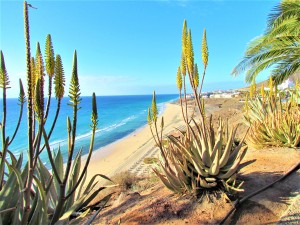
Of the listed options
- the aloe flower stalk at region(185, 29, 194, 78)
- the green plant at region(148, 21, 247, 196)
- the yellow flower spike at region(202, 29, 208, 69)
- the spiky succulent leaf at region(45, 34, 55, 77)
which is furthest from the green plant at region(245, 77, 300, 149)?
the spiky succulent leaf at region(45, 34, 55, 77)

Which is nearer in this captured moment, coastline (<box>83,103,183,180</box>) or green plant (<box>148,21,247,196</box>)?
green plant (<box>148,21,247,196</box>)

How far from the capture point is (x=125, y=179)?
27.6 ft

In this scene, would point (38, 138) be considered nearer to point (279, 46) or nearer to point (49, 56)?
point (49, 56)

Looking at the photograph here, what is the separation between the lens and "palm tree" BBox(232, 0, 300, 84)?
8.02 metres

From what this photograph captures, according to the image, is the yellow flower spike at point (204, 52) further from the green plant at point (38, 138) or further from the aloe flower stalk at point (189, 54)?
the green plant at point (38, 138)

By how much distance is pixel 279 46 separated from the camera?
8812 millimetres

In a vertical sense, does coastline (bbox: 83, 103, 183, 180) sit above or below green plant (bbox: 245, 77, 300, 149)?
below

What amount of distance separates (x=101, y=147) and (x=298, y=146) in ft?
65.0

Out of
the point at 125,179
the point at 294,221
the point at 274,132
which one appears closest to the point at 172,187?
the point at 294,221

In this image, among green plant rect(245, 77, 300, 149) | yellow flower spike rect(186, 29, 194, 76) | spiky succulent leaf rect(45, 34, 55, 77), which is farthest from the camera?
green plant rect(245, 77, 300, 149)

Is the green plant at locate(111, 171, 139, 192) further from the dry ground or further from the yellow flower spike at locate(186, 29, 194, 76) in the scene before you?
the yellow flower spike at locate(186, 29, 194, 76)

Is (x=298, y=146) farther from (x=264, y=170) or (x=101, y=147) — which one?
(x=101, y=147)

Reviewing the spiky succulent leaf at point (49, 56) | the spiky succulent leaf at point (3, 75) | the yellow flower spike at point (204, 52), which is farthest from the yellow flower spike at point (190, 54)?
the spiky succulent leaf at point (3, 75)

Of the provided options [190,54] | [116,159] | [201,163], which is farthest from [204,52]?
[116,159]
